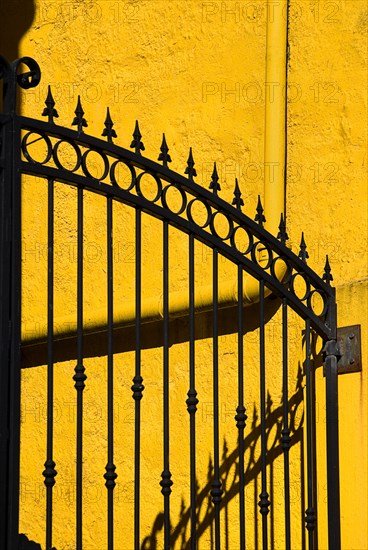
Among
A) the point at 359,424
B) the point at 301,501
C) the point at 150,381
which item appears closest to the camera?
the point at 359,424

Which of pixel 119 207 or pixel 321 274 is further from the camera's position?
pixel 119 207

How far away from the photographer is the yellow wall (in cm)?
605

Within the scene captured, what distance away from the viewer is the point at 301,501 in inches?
231

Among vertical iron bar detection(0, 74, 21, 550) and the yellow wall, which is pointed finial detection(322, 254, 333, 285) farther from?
vertical iron bar detection(0, 74, 21, 550)

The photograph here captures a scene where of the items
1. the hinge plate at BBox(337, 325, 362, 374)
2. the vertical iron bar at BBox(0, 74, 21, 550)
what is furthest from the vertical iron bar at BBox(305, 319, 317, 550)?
the vertical iron bar at BBox(0, 74, 21, 550)

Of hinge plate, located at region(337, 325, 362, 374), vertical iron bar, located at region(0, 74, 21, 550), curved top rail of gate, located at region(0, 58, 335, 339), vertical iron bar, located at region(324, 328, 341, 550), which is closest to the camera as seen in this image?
vertical iron bar, located at region(0, 74, 21, 550)

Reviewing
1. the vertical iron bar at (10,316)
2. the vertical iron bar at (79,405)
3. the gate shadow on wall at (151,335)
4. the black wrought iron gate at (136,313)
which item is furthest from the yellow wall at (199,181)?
the vertical iron bar at (10,316)

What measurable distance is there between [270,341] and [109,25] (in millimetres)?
2269

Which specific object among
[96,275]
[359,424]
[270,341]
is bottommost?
[359,424]

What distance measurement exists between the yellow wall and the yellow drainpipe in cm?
9

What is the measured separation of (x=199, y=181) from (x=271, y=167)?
54cm

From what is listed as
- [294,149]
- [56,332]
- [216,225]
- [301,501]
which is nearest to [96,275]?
[56,332]

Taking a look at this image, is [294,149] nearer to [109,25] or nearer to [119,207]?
[119,207]

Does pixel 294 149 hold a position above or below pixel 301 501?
above
